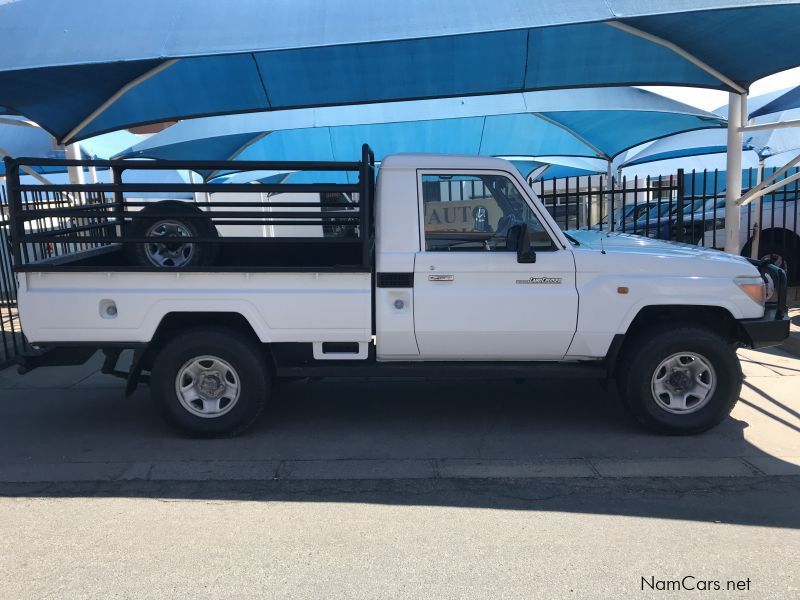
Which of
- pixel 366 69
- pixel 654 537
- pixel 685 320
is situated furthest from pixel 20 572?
pixel 366 69

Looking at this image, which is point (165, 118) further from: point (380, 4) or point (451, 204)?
point (451, 204)

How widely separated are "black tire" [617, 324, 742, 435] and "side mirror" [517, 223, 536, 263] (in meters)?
1.10

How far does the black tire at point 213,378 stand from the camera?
4.73m

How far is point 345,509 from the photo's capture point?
3.87m

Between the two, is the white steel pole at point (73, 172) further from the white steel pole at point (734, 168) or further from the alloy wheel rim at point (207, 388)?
the white steel pole at point (734, 168)

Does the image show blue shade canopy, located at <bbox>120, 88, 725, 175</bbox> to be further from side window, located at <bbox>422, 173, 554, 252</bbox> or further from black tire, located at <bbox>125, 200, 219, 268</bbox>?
black tire, located at <bbox>125, 200, 219, 268</bbox>

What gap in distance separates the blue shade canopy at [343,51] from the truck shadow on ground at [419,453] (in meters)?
3.29

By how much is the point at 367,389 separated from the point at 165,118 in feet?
17.9

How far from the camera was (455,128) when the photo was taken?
13.5 m

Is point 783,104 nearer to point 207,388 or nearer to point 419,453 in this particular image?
point 419,453

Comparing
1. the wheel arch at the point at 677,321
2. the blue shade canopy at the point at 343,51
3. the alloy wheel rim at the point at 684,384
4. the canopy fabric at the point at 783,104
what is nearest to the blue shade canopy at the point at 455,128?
the canopy fabric at the point at 783,104

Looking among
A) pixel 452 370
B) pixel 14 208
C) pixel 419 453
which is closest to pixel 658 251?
pixel 452 370

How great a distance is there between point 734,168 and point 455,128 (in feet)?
22.5

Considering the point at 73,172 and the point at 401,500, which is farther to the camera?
the point at 73,172
